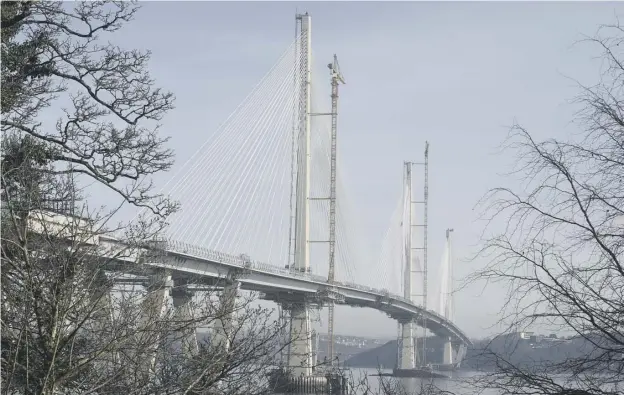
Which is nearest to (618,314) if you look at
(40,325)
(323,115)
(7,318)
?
(40,325)

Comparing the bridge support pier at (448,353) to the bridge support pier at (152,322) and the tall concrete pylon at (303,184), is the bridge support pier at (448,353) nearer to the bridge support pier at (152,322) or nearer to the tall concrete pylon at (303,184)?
Result: the tall concrete pylon at (303,184)

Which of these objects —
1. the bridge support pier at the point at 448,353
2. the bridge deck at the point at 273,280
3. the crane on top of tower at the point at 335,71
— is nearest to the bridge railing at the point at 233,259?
the bridge deck at the point at 273,280

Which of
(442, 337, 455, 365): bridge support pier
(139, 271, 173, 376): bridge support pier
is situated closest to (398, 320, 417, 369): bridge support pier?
(442, 337, 455, 365): bridge support pier

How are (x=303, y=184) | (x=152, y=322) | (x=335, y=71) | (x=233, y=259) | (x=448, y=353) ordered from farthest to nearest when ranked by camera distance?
(x=448, y=353), (x=335, y=71), (x=303, y=184), (x=233, y=259), (x=152, y=322)

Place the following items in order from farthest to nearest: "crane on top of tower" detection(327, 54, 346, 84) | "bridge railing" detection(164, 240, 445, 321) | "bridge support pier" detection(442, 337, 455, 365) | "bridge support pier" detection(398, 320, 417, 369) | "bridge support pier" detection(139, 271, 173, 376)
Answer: "bridge support pier" detection(442, 337, 455, 365) → "bridge support pier" detection(398, 320, 417, 369) → "crane on top of tower" detection(327, 54, 346, 84) → "bridge railing" detection(164, 240, 445, 321) → "bridge support pier" detection(139, 271, 173, 376)

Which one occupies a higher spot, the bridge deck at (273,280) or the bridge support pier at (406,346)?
the bridge deck at (273,280)

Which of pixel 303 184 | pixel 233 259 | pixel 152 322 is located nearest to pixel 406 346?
pixel 303 184

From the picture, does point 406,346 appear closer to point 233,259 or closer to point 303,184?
point 303,184

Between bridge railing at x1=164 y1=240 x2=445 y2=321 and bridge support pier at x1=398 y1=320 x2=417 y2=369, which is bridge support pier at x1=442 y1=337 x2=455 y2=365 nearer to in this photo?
bridge support pier at x1=398 y1=320 x2=417 y2=369

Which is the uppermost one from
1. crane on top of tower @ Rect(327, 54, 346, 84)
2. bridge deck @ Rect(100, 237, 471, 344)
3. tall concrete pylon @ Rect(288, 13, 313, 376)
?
crane on top of tower @ Rect(327, 54, 346, 84)

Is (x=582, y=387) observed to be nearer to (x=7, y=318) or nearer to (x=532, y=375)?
(x=532, y=375)

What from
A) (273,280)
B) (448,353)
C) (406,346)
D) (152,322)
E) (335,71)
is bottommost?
(448,353)

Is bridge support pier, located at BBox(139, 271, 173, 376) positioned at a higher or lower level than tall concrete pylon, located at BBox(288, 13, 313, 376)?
lower

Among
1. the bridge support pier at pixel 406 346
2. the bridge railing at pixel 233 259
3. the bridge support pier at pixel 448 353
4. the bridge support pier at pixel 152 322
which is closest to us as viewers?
the bridge support pier at pixel 152 322
